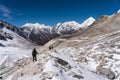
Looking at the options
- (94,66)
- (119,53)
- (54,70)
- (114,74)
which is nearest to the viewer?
(54,70)

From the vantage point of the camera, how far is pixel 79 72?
1098 inches

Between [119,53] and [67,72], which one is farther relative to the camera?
[119,53]

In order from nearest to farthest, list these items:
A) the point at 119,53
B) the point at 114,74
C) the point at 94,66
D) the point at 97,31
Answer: the point at 114,74 → the point at 94,66 → the point at 119,53 → the point at 97,31

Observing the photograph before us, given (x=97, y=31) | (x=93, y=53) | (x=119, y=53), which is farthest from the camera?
(x=97, y=31)

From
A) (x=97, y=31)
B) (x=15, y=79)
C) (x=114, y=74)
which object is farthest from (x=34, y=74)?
(x=97, y=31)

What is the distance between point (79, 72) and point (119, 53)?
12804 mm

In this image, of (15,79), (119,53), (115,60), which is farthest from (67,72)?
(119,53)

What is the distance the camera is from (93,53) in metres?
41.1

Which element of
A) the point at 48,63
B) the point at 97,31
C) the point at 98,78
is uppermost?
the point at 97,31

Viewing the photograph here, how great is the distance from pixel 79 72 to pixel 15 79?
810 cm

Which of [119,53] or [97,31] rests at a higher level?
[97,31]

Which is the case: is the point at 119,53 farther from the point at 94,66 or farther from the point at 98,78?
the point at 98,78

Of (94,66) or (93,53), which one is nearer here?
(94,66)

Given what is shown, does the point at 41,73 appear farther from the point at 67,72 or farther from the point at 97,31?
the point at 97,31
